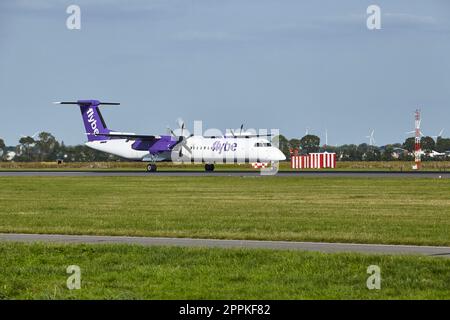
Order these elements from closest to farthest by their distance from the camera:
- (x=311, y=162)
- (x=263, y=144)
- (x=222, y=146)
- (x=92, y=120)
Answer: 1. (x=263, y=144)
2. (x=222, y=146)
3. (x=92, y=120)
4. (x=311, y=162)

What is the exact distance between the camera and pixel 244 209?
108ft

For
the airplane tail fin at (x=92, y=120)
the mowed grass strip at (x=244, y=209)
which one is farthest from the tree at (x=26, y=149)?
the mowed grass strip at (x=244, y=209)

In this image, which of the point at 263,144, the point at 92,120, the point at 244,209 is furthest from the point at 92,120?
the point at 244,209

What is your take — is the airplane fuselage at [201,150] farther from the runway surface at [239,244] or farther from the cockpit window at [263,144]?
the runway surface at [239,244]

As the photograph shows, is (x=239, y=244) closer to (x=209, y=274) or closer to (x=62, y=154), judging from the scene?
(x=209, y=274)

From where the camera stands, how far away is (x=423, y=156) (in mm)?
169125

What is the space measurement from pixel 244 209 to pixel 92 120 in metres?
56.4

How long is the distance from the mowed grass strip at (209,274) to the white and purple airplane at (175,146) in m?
53.5

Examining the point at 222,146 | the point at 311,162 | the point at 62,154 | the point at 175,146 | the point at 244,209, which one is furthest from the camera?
the point at 62,154

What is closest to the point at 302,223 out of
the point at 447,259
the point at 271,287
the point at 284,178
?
the point at 447,259

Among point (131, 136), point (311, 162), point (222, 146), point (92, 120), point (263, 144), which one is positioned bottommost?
point (311, 162)
